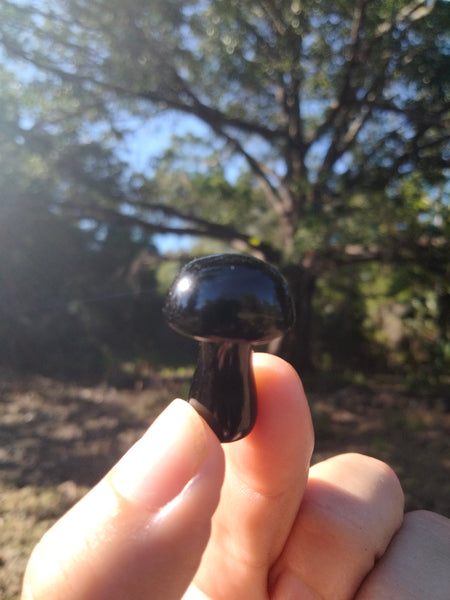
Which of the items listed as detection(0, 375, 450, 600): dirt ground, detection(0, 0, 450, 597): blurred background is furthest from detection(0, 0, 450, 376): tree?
detection(0, 375, 450, 600): dirt ground

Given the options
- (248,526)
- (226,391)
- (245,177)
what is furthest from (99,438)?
(245,177)

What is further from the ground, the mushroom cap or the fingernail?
the mushroom cap

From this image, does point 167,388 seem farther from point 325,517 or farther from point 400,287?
point 325,517

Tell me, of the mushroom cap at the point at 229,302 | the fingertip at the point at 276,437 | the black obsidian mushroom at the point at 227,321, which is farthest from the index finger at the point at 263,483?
the mushroom cap at the point at 229,302

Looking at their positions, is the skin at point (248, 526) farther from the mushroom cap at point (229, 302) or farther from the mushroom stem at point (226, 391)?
the mushroom cap at point (229, 302)

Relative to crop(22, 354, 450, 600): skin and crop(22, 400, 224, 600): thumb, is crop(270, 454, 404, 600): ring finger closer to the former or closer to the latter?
crop(22, 354, 450, 600): skin
